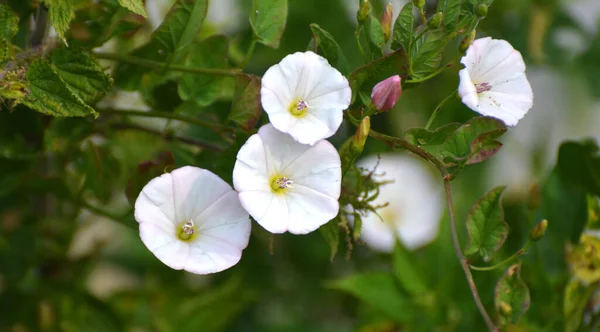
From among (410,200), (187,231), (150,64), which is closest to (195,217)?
(187,231)

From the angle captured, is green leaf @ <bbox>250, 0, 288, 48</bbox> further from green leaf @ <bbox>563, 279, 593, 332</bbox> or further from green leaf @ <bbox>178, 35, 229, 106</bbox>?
green leaf @ <bbox>563, 279, 593, 332</bbox>

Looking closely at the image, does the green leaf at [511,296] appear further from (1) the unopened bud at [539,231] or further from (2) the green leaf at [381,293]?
(2) the green leaf at [381,293]

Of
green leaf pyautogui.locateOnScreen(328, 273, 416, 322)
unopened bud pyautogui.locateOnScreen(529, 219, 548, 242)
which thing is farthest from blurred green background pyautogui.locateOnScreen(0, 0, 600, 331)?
unopened bud pyautogui.locateOnScreen(529, 219, 548, 242)

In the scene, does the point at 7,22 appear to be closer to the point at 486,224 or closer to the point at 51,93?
the point at 51,93

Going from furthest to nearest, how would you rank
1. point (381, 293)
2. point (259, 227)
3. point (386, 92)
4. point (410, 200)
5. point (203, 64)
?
point (410, 200), point (259, 227), point (381, 293), point (203, 64), point (386, 92)

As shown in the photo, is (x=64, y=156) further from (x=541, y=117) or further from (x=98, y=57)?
(x=541, y=117)

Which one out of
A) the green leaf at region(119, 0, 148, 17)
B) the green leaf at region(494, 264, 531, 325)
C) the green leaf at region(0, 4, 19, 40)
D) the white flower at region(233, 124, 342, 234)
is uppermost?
the green leaf at region(119, 0, 148, 17)
